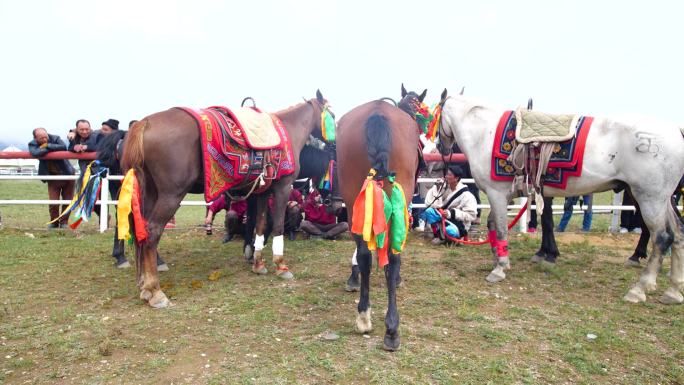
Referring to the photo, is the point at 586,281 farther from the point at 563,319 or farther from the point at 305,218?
the point at 305,218

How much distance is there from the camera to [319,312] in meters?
3.90

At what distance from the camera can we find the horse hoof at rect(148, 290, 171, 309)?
3.96m

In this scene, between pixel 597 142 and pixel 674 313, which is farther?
pixel 597 142

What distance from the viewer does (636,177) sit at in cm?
438

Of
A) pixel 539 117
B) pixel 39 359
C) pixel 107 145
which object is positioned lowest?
pixel 39 359

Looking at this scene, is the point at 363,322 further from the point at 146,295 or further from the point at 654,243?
the point at 654,243

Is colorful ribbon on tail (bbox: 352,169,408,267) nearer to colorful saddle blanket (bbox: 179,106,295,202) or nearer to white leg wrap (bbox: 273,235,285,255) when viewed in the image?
colorful saddle blanket (bbox: 179,106,295,202)

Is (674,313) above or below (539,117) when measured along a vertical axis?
below

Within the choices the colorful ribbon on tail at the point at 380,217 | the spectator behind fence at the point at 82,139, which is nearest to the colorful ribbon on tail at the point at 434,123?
the colorful ribbon on tail at the point at 380,217

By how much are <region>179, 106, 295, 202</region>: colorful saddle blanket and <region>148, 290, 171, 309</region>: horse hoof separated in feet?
3.06

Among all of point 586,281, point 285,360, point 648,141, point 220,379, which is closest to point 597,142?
point 648,141

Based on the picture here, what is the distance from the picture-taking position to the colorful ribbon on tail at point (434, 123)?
18.1 feet

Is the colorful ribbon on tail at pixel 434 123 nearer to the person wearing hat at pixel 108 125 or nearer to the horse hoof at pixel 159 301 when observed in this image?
the horse hoof at pixel 159 301

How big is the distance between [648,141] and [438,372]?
3120mm
